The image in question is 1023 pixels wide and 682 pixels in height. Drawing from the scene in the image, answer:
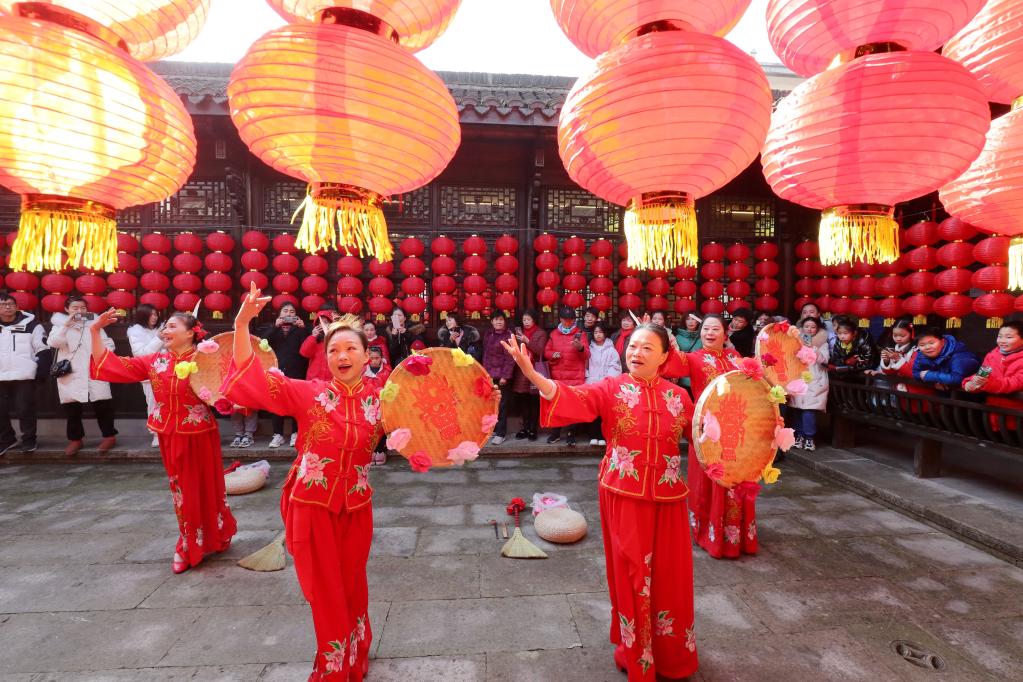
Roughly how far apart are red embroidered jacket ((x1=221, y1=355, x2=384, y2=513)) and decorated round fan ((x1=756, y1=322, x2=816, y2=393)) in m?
2.67

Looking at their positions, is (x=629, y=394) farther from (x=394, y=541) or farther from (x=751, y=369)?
(x=394, y=541)

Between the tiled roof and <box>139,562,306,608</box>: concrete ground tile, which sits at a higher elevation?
the tiled roof

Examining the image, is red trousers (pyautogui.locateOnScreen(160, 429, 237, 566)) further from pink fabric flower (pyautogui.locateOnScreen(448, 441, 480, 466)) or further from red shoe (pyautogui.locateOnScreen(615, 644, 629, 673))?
red shoe (pyautogui.locateOnScreen(615, 644, 629, 673))

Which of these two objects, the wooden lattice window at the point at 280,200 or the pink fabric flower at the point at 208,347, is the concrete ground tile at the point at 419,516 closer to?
the pink fabric flower at the point at 208,347

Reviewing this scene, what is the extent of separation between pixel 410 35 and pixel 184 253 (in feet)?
21.7

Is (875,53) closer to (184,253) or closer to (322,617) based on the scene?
(322,617)

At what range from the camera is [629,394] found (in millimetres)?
2496

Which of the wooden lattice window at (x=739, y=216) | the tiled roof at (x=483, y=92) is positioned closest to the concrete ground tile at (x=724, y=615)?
the tiled roof at (x=483, y=92)

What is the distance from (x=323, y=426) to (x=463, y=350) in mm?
4065

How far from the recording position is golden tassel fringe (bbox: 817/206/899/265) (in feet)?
7.76

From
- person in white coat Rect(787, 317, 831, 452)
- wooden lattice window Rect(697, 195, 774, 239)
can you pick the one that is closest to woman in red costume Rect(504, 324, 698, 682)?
person in white coat Rect(787, 317, 831, 452)

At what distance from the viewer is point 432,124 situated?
1.93 meters

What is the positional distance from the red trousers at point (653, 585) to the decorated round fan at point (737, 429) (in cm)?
39

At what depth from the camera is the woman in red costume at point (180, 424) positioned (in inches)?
143
